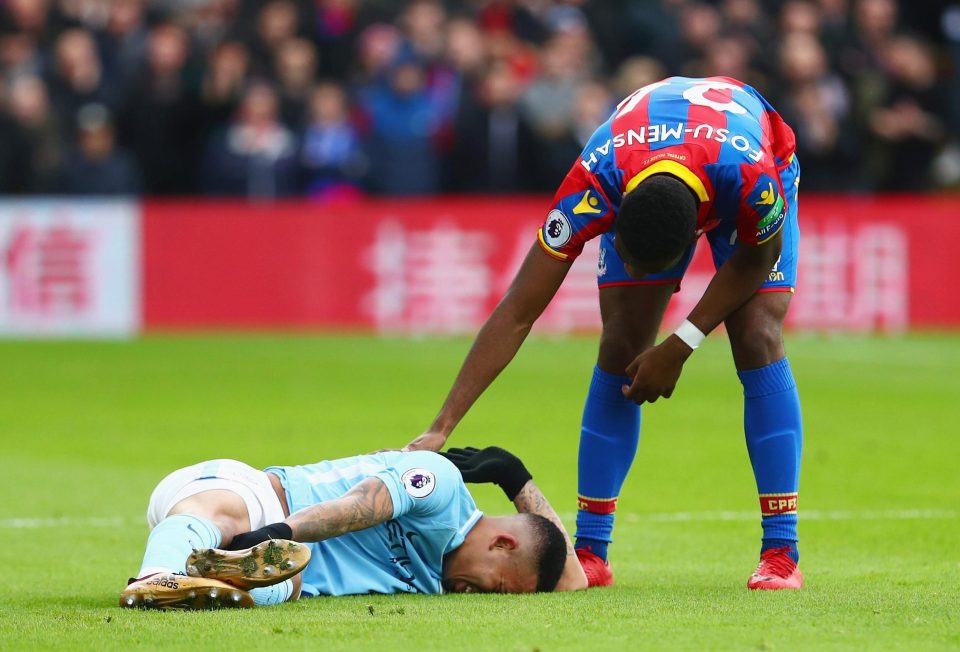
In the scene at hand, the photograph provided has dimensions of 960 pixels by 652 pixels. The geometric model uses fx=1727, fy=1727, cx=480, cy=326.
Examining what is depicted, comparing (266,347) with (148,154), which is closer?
(266,347)

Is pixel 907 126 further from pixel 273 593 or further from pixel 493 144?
pixel 273 593

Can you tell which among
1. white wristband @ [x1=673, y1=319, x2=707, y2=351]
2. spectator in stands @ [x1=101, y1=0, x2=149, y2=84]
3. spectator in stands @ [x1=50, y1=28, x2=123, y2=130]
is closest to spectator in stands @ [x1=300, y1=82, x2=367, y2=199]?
spectator in stands @ [x1=101, y1=0, x2=149, y2=84]

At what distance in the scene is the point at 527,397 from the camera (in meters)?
14.3

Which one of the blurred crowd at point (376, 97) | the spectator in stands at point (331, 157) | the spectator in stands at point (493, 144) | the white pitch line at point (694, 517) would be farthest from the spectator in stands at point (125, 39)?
the white pitch line at point (694, 517)

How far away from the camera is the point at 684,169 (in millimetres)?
5926

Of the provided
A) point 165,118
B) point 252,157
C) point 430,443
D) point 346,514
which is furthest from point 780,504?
point 165,118

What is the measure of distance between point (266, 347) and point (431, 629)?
13.3 meters

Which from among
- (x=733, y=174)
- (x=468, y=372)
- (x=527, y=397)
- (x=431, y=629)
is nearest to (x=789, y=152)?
(x=733, y=174)

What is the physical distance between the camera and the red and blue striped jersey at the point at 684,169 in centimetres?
600

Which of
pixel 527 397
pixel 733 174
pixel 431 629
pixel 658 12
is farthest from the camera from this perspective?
pixel 658 12

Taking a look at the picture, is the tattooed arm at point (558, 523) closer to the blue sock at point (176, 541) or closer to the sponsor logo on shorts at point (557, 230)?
the sponsor logo on shorts at point (557, 230)

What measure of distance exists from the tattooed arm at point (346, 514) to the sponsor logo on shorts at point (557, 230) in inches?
41.5

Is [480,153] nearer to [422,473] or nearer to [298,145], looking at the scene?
[298,145]

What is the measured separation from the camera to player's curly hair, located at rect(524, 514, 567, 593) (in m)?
6.33
